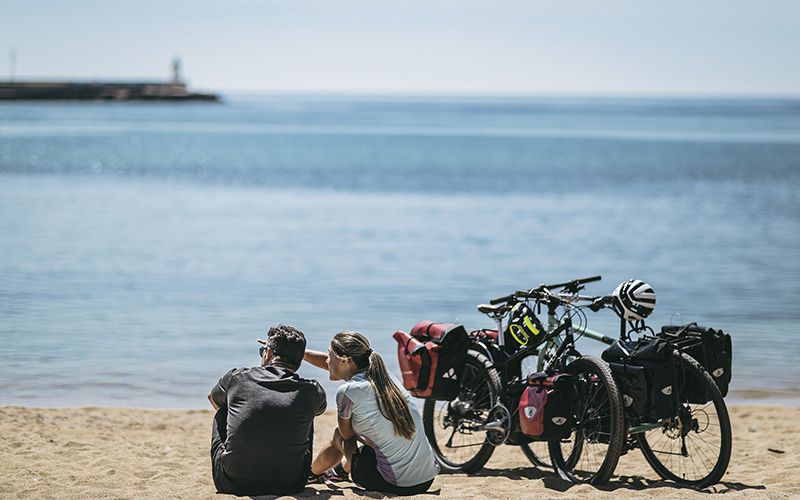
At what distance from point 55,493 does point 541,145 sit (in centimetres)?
7374

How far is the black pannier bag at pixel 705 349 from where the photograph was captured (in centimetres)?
648

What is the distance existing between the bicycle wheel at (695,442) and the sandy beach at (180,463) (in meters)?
0.13

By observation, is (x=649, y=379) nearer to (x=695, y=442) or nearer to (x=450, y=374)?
(x=450, y=374)

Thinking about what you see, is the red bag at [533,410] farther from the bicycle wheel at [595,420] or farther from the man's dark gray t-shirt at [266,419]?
the man's dark gray t-shirt at [266,419]

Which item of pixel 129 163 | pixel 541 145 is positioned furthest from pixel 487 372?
pixel 541 145

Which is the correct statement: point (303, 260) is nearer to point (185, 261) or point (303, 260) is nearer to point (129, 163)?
point (185, 261)

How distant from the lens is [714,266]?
19.8m

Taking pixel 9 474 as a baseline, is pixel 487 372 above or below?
above

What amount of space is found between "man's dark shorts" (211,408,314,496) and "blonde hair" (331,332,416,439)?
57cm

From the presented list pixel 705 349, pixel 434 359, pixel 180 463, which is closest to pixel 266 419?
pixel 434 359

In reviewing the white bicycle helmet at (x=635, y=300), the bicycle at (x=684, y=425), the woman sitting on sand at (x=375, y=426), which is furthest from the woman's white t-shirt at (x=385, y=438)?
the white bicycle helmet at (x=635, y=300)

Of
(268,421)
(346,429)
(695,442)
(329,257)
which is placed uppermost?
(268,421)

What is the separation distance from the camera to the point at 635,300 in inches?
266

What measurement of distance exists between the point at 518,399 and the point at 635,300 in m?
1.00
